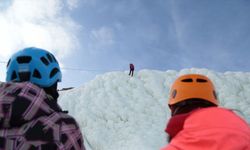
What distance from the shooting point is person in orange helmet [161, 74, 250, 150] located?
1974 mm

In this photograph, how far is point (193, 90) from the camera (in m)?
2.49

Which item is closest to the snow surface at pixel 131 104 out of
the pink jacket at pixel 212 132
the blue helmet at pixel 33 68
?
the blue helmet at pixel 33 68

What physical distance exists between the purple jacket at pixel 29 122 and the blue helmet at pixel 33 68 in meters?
0.37

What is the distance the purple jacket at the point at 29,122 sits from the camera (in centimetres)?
198

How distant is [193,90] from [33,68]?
3.51 feet

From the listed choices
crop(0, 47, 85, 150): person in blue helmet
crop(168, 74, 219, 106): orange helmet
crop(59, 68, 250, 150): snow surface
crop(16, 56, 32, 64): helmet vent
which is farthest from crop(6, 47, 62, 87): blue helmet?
crop(59, 68, 250, 150): snow surface

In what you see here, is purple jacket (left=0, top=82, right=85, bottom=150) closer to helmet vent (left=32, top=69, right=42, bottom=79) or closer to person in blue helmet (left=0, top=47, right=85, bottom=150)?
person in blue helmet (left=0, top=47, right=85, bottom=150)

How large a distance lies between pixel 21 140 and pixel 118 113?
57.1 feet

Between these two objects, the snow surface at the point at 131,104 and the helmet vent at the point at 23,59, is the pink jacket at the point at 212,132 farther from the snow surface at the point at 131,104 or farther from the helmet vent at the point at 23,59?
the snow surface at the point at 131,104

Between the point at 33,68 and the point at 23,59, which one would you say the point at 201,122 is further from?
the point at 23,59

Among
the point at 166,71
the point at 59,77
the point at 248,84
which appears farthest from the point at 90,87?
the point at 59,77

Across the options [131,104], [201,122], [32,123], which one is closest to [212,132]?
[201,122]

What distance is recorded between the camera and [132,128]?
17938 mm

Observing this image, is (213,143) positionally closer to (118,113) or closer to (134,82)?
(118,113)
